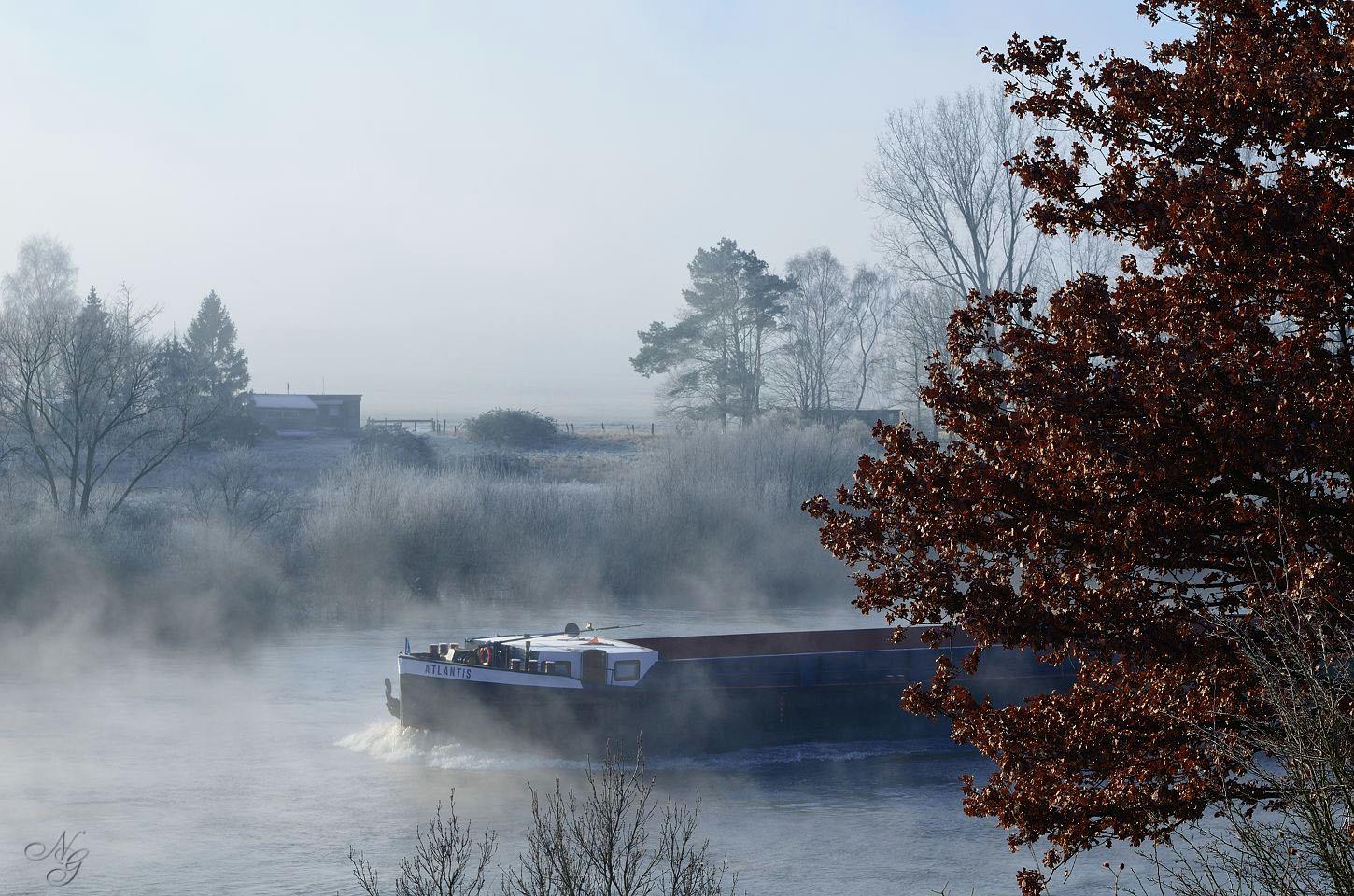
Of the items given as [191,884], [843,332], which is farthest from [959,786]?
[843,332]

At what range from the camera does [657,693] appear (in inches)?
1083

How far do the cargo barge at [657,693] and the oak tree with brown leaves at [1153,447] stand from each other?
17.7 m

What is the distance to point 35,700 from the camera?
30141mm

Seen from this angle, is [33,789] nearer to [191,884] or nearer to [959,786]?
[191,884]

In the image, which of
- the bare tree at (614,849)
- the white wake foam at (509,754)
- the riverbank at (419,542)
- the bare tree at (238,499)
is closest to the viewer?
the bare tree at (614,849)

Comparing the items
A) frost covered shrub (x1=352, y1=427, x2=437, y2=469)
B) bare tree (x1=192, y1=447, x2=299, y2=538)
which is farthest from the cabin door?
frost covered shrub (x1=352, y1=427, x2=437, y2=469)

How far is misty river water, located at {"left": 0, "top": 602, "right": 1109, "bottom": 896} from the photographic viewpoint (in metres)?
18.8

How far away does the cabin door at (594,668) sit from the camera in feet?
89.5

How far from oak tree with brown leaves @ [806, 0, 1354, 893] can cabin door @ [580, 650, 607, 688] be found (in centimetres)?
1807

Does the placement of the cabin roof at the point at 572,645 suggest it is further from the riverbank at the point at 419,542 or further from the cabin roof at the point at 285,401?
the cabin roof at the point at 285,401

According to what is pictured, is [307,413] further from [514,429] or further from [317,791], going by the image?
[317,791]

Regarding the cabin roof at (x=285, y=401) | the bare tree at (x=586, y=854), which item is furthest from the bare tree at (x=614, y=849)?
the cabin roof at (x=285, y=401)

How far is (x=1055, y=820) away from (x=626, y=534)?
40362mm

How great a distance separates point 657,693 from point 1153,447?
20.4 metres
